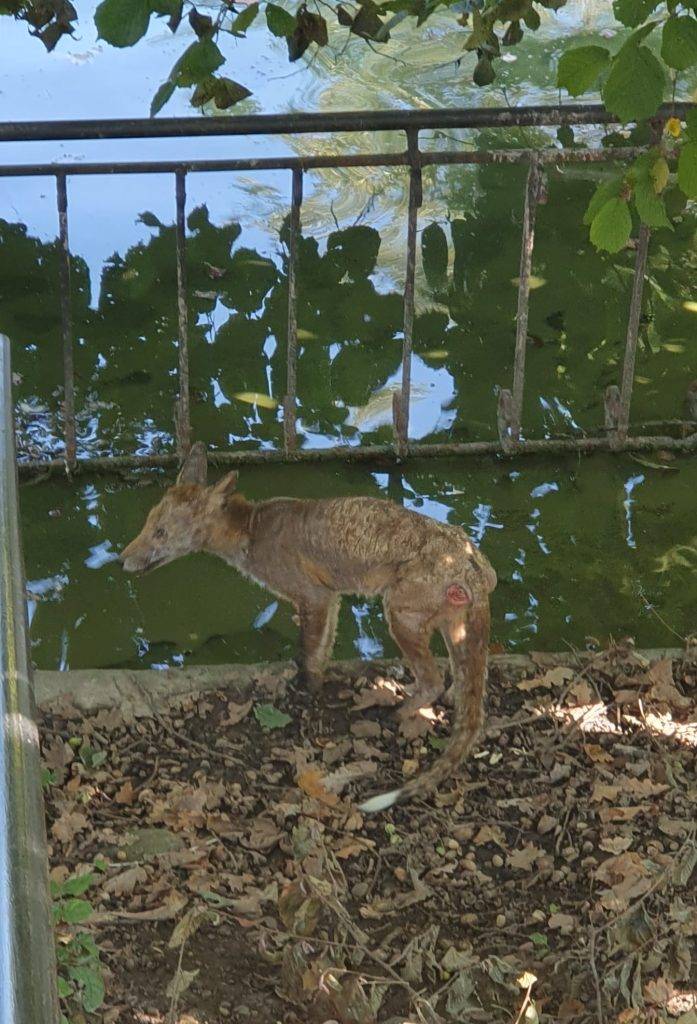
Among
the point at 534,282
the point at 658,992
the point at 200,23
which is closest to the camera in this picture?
the point at 658,992

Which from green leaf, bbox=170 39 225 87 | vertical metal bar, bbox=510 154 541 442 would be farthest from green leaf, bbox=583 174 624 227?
vertical metal bar, bbox=510 154 541 442

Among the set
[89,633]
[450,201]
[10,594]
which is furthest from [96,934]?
[450,201]

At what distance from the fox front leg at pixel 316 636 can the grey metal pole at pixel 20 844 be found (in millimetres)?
3766

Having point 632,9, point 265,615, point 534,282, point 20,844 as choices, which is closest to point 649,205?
point 632,9

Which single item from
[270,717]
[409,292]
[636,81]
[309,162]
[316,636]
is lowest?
[270,717]

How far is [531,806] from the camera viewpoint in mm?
4668

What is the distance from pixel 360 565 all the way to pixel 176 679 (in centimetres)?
86

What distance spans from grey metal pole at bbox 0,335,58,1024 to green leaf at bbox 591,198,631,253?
3.43 m

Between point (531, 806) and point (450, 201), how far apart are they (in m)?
6.08

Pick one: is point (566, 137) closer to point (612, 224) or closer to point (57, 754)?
point (612, 224)

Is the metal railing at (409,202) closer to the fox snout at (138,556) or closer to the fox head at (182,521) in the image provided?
the fox head at (182,521)

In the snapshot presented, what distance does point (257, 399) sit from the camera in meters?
7.51

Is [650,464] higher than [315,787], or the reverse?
[650,464]

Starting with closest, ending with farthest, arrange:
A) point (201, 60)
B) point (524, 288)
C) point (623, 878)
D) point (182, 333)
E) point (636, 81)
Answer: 1. point (636, 81)
2. point (623, 878)
3. point (201, 60)
4. point (182, 333)
5. point (524, 288)
